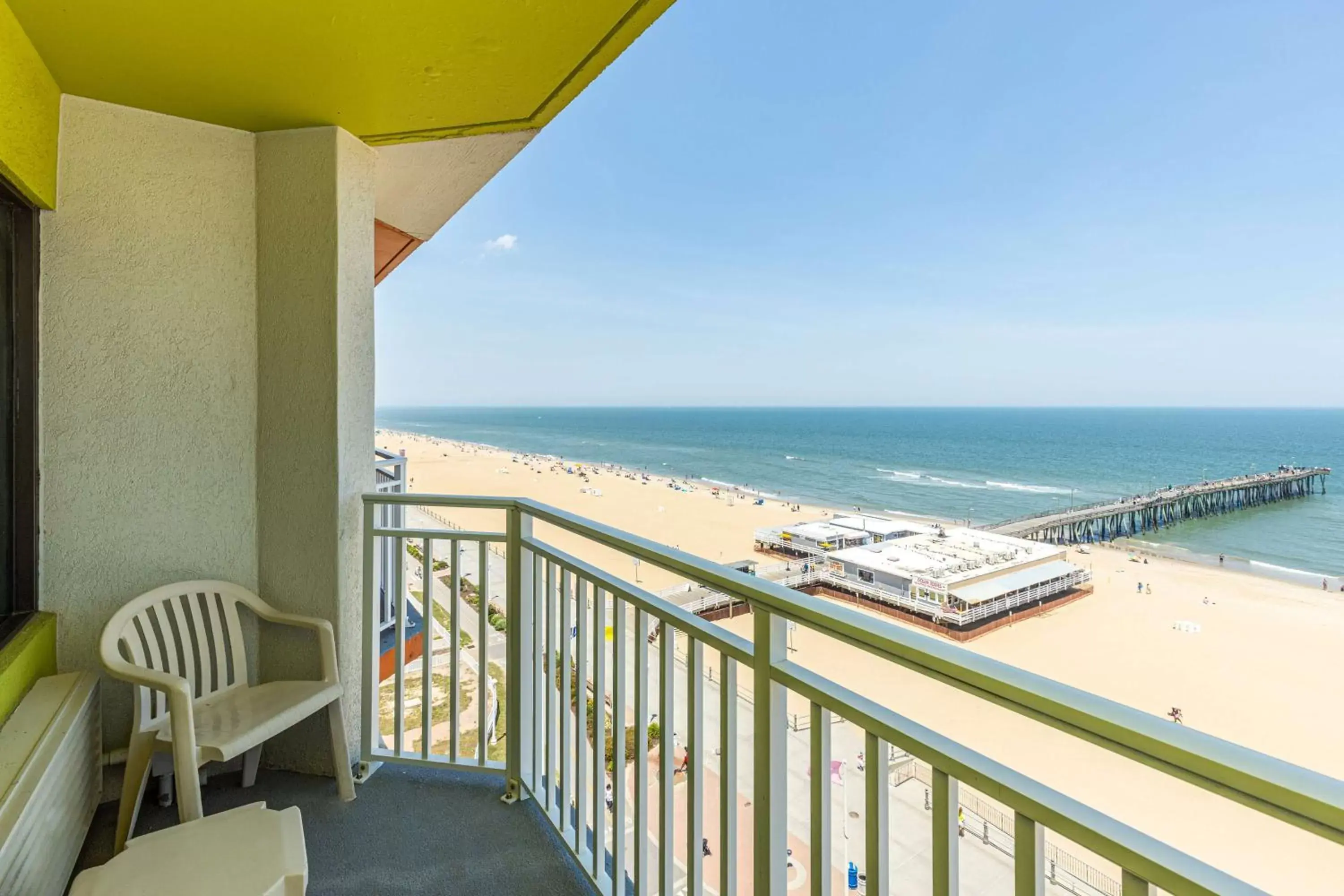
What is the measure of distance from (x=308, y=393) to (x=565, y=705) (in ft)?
4.46

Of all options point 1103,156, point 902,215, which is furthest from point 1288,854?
point 902,215

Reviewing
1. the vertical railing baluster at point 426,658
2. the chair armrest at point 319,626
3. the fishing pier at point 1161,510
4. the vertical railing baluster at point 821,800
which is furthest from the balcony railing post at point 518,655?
the fishing pier at point 1161,510

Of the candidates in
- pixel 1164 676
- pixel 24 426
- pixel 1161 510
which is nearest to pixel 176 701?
pixel 24 426

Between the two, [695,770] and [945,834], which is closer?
[945,834]

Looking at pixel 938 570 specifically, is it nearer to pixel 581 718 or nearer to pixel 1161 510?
pixel 581 718

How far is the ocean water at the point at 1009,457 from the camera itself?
7.34 metres

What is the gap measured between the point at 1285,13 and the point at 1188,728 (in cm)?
481

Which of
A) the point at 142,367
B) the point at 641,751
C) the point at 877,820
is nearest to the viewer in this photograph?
the point at 877,820

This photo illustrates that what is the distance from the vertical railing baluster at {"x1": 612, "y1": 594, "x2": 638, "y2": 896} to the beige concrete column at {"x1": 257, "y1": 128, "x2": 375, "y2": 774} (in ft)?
3.75

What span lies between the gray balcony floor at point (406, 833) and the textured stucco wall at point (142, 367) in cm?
42

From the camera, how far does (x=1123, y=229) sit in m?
11.9

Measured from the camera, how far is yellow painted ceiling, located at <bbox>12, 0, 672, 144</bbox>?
1375mm

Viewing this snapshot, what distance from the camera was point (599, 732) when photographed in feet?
5.13

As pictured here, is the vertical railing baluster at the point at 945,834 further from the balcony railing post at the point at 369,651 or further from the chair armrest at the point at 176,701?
the balcony railing post at the point at 369,651
